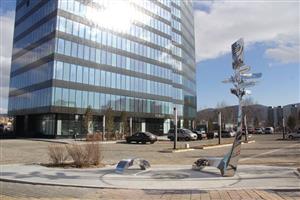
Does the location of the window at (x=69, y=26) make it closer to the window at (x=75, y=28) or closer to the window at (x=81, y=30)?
the window at (x=75, y=28)

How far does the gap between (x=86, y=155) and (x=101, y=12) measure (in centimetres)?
5315

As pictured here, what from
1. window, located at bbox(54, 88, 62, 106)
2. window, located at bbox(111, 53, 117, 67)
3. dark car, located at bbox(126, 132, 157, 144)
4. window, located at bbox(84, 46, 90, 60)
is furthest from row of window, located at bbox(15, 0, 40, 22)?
dark car, located at bbox(126, 132, 157, 144)

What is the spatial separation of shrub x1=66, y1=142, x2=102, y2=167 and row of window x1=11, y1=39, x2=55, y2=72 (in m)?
43.3

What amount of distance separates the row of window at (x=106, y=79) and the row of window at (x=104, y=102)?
1811 millimetres

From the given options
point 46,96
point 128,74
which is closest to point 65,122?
point 46,96

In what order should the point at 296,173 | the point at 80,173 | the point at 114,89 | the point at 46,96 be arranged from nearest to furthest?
the point at 296,173 → the point at 80,173 → the point at 46,96 → the point at 114,89

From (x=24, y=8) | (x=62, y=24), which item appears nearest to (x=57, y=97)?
(x=62, y=24)

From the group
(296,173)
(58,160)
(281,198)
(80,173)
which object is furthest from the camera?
(58,160)

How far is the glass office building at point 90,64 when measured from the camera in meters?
Result: 59.7

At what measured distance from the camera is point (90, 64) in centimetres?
6369

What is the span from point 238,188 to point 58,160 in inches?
383

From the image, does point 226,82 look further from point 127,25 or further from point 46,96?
point 127,25

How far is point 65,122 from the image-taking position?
199ft

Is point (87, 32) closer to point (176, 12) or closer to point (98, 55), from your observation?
point (98, 55)
